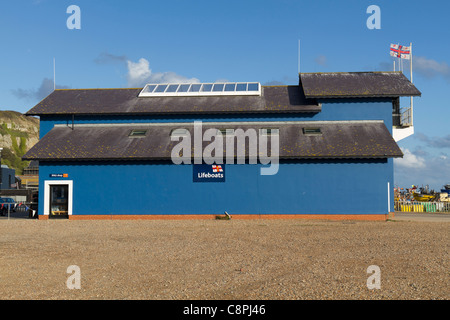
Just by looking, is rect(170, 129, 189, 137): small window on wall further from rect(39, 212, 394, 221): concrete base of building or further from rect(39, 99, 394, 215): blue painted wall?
rect(39, 212, 394, 221): concrete base of building

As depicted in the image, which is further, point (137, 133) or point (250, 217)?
point (137, 133)

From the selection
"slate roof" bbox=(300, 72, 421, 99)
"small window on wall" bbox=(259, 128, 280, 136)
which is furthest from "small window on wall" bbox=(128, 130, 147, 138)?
"slate roof" bbox=(300, 72, 421, 99)

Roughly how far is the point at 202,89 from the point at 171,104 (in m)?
3.64

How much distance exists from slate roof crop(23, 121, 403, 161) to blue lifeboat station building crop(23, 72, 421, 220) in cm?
7

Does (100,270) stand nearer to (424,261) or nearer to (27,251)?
(27,251)

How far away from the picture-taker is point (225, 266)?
12188 millimetres

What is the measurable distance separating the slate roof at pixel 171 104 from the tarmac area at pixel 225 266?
14631mm

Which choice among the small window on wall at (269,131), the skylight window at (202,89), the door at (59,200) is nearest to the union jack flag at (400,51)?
the skylight window at (202,89)

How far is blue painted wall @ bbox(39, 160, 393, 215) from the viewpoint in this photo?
29594 mm

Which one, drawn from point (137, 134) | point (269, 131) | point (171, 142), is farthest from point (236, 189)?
point (137, 134)

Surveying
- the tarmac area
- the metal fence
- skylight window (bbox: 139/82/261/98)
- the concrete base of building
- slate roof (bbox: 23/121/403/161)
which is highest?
skylight window (bbox: 139/82/261/98)

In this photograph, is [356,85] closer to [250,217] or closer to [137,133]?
[250,217]
